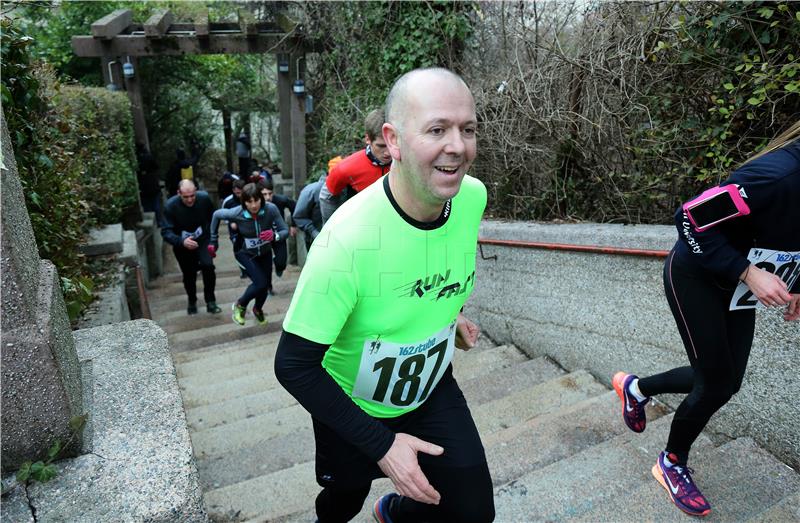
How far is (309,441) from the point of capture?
3727 mm

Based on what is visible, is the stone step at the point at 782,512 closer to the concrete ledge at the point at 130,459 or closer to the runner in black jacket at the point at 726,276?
the runner in black jacket at the point at 726,276

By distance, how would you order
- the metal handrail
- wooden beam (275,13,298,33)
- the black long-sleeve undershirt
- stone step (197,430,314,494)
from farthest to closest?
wooden beam (275,13,298,33) → the metal handrail → stone step (197,430,314,494) → the black long-sleeve undershirt

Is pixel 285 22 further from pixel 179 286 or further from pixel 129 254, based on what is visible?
pixel 129 254

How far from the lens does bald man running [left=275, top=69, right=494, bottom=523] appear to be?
1818 millimetres

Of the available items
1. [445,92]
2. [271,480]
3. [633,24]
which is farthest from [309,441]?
[633,24]

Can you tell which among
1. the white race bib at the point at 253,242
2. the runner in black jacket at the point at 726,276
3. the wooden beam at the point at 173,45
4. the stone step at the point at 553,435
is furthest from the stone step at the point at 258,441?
the wooden beam at the point at 173,45

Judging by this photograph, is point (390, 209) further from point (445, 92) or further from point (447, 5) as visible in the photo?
point (447, 5)

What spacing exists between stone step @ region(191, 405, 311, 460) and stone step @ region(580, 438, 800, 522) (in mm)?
2071

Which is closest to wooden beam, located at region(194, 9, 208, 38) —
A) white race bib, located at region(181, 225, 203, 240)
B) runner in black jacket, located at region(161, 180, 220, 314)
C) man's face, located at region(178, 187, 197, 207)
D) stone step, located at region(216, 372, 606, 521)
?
runner in black jacket, located at region(161, 180, 220, 314)

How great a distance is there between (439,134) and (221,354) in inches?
183

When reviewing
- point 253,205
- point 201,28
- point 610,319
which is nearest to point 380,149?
point 610,319

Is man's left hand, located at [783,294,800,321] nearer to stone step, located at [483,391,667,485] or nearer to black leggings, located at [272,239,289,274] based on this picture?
stone step, located at [483,391,667,485]

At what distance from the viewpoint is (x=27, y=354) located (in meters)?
1.61

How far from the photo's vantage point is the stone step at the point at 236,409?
4.29m
